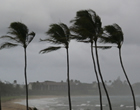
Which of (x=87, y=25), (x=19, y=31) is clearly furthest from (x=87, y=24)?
(x=19, y=31)

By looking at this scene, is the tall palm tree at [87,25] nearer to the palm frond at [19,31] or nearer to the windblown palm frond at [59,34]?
the windblown palm frond at [59,34]

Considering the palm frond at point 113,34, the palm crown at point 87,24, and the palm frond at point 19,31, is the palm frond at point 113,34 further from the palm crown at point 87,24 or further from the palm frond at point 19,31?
the palm frond at point 19,31

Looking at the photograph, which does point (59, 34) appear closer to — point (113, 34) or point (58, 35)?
point (58, 35)

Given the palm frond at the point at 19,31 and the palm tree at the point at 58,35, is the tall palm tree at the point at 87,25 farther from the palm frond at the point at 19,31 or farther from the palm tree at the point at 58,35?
the palm frond at the point at 19,31

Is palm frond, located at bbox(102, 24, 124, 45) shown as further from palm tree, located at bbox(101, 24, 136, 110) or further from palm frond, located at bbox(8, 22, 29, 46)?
palm frond, located at bbox(8, 22, 29, 46)

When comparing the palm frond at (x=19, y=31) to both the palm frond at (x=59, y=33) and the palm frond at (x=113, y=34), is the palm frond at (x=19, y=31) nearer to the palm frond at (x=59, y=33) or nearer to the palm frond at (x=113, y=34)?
the palm frond at (x=59, y=33)

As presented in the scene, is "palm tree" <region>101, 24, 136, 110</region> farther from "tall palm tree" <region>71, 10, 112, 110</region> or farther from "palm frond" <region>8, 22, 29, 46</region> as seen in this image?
"palm frond" <region>8, 22, 29, 46</region>

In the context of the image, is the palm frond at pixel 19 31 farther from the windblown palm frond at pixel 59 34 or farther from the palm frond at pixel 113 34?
the palm frond at pixel 113 34

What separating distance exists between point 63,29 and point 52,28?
2.57 ft

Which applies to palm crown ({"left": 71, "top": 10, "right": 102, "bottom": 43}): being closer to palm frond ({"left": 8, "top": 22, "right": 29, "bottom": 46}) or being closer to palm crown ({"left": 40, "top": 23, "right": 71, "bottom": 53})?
palm crown ({"left": 40, "top": 23, "right": 71, "bottom": 53})

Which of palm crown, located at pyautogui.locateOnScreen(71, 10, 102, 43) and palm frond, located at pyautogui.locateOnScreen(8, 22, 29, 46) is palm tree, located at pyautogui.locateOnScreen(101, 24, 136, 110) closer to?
palm crown, located at pyautogui.locateOnScreen(71, 10, 102, 43)

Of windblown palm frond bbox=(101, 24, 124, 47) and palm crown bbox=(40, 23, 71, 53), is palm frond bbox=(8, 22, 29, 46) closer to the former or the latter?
palm crown bbox=(40, 23, 71, 53)

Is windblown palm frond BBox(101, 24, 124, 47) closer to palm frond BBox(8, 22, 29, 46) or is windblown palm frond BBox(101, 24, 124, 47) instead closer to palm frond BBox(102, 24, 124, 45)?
palm frond BBox(102, 24, 124, 45)

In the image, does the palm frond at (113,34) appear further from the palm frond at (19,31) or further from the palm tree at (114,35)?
the palm frond at (19,31)
